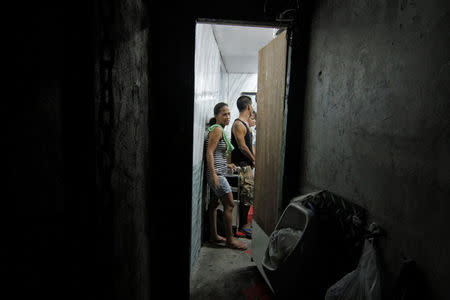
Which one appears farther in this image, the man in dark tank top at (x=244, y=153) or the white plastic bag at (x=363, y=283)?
the man in dark tank top at (x=244, y=153)

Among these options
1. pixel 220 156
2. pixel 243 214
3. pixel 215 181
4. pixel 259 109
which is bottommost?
pixel 243 214

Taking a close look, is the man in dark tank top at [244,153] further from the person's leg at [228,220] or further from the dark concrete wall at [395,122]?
the dark concrete wall at [395,122]

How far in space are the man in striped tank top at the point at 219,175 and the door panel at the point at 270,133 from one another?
48 centimetres

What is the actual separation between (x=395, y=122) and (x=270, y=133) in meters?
1.43

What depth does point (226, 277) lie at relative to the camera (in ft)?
8.32

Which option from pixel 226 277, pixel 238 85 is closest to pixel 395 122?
pixel 226 277

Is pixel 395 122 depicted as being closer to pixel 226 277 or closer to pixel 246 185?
pixel 226 277

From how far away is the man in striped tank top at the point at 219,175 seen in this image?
3.10 m

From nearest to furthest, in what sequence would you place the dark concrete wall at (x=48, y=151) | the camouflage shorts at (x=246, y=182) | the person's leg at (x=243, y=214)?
the dark concrete wall at (x=48, y=151)
the camouflage shorts at (x=246, y=182)
the person's leg at (x=243, y=214)

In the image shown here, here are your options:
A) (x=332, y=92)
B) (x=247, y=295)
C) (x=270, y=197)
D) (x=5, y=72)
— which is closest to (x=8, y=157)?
(x=5, y=72)

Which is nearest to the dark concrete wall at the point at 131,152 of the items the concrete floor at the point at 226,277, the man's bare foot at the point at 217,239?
the concrete floor at the point at 226,277

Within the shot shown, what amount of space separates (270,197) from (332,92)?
1194mm

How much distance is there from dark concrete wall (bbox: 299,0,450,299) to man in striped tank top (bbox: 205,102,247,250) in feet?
5.43

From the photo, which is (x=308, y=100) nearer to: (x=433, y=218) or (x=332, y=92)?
(x=332, y=92)
